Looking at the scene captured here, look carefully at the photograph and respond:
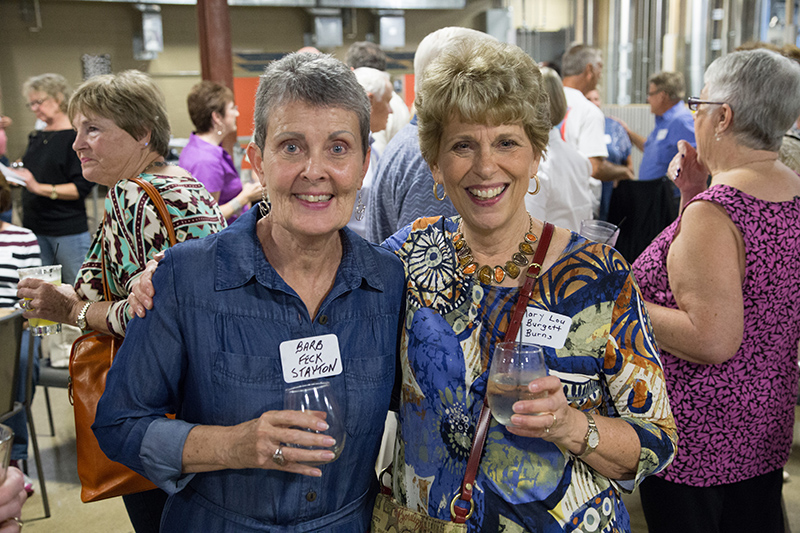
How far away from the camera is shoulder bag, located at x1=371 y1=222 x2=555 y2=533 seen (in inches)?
53.6

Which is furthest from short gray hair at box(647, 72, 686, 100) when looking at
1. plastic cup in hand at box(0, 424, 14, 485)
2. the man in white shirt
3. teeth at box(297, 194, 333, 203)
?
plastic cup in hand at box(0, 424, 14, 485)

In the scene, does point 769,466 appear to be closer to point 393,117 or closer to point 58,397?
point 393,117

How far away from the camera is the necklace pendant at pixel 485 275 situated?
149 centimetres

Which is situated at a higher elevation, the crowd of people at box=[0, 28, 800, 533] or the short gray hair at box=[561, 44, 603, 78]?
the short gray hair at box=[561, 44, 603, 78]

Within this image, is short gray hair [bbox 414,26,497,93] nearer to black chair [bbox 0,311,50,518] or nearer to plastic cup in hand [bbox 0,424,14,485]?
plastic cup in hand [bbox 0,424,14,485]

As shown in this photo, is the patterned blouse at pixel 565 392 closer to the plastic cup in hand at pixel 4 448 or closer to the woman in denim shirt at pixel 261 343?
the woman in denim shirt at pixel 261 343

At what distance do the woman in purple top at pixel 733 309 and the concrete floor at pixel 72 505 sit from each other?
1.33 metres

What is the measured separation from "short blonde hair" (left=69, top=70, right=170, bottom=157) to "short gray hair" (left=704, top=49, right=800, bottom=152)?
1832 millimetres

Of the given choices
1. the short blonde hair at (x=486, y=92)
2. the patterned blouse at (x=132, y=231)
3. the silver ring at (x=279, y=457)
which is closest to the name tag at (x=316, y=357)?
the silver ring at (x=279, y=457)

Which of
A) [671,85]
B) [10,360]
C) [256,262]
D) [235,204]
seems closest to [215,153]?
[235,204]

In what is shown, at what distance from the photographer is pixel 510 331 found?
140cm

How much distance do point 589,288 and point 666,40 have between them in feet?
25.9

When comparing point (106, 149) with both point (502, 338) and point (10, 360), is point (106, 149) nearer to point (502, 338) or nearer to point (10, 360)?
point (10, 360)

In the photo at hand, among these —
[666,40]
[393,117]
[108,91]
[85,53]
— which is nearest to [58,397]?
[393,117]
